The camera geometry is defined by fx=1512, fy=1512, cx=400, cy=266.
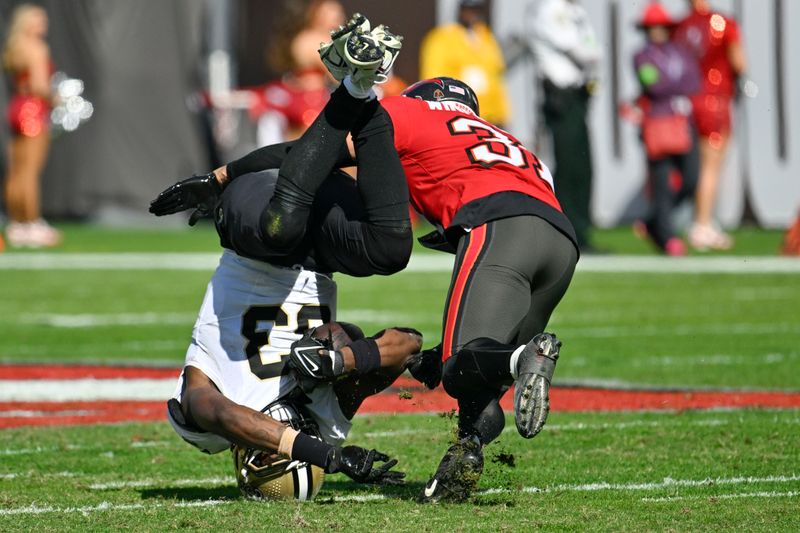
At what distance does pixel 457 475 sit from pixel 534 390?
0.47 meters

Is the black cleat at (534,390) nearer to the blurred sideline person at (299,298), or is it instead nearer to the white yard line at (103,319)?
the blurred sideline person at (299,298)

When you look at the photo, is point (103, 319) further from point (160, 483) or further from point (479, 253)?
point (479, 253)

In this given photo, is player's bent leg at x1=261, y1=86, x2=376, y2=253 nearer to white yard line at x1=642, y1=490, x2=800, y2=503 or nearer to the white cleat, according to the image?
the white cleat

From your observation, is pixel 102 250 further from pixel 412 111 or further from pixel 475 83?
pixel 412 111

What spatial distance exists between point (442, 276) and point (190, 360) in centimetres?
866

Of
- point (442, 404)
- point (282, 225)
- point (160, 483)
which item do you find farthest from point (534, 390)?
point (442, 404)

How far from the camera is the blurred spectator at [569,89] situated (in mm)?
14297

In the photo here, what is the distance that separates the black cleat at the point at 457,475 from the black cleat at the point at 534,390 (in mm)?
317

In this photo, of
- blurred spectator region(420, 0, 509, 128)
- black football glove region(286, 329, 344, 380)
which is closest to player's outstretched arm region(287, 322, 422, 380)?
black football glove region(286, 329, 344, 380)

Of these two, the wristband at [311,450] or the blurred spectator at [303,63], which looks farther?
the blurred spectator at [303,63]

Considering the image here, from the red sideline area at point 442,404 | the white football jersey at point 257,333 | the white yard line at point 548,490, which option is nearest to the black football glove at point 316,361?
the white football jersey at point 257,333

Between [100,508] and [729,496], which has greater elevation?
[100,508]

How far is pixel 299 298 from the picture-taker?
5.34 m

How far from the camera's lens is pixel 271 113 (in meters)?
21.0
